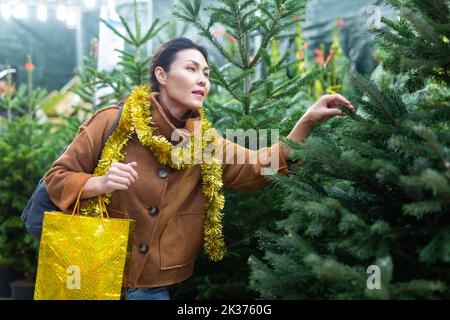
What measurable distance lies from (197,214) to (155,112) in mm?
535

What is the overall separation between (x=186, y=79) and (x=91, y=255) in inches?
37.3

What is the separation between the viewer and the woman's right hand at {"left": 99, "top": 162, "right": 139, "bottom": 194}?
2.22 metres

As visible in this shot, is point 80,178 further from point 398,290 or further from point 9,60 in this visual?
point 9,60

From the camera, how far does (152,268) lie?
2434 millimetres

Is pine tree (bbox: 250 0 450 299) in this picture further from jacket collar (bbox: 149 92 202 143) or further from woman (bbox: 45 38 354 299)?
jacket collar (bbox: 149 92 202 143)

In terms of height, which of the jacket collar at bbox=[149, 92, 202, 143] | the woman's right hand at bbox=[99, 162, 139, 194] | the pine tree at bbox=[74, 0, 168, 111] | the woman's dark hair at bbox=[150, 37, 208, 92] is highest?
the pine tree at bbox=[74, 0, 168, 111]

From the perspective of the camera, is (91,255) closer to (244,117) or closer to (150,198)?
(150,198)

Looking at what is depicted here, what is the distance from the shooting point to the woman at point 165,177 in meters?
2.42

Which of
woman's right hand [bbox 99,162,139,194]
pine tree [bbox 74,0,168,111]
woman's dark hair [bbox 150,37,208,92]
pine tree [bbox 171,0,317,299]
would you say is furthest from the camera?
pine tree [bbox 74,0,168,111]

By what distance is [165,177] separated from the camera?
2475 mm

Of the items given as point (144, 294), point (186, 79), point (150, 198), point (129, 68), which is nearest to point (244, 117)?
point (186, 79)

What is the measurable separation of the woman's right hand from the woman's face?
1.61 ft

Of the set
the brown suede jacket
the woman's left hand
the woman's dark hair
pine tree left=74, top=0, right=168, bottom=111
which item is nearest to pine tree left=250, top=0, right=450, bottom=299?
the woman's left hand

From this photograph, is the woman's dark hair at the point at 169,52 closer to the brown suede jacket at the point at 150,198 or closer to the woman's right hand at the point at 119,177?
the brown suede jacket at the point at 150,198
